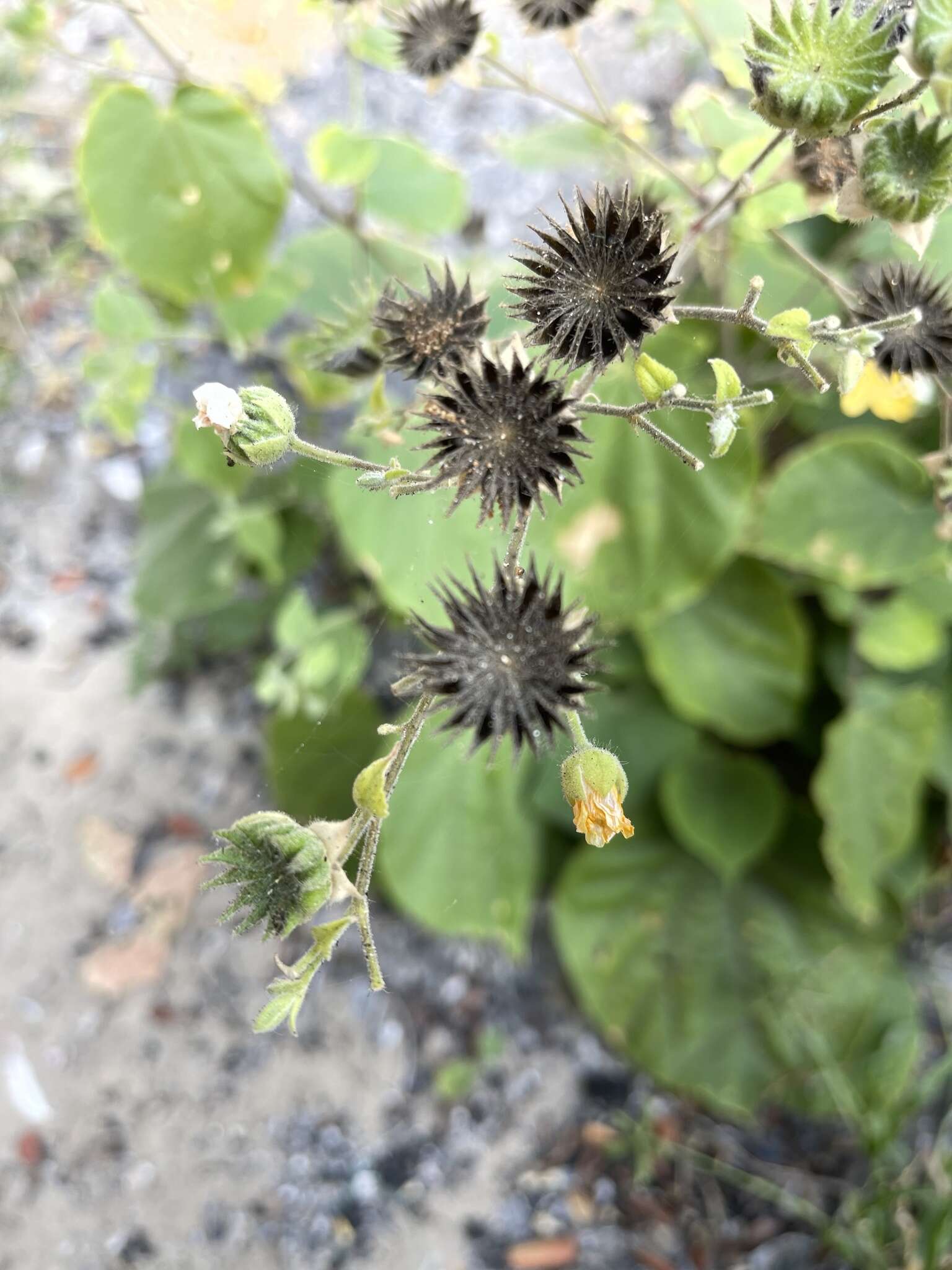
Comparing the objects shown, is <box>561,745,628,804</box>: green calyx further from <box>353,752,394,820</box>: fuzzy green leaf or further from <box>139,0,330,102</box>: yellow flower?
<box>139,0,330,102</box>: yellow flower

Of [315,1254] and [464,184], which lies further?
[315,1254]

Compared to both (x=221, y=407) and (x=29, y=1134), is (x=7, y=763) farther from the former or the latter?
(x=221, y=407)

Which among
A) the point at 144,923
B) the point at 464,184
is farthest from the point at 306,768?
the point at 464,184

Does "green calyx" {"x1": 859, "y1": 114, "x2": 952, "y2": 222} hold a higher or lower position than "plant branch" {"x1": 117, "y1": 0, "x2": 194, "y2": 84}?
higher

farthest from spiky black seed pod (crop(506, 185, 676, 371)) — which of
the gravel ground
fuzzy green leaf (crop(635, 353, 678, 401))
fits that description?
the gravel ground

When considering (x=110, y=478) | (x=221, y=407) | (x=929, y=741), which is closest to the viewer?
(x=221, y=407)

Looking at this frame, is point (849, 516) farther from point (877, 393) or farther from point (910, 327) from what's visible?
point (910, 327)

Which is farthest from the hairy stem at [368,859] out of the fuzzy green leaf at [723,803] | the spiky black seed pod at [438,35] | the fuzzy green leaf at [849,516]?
the fuzzy green leaf at [723,803]
